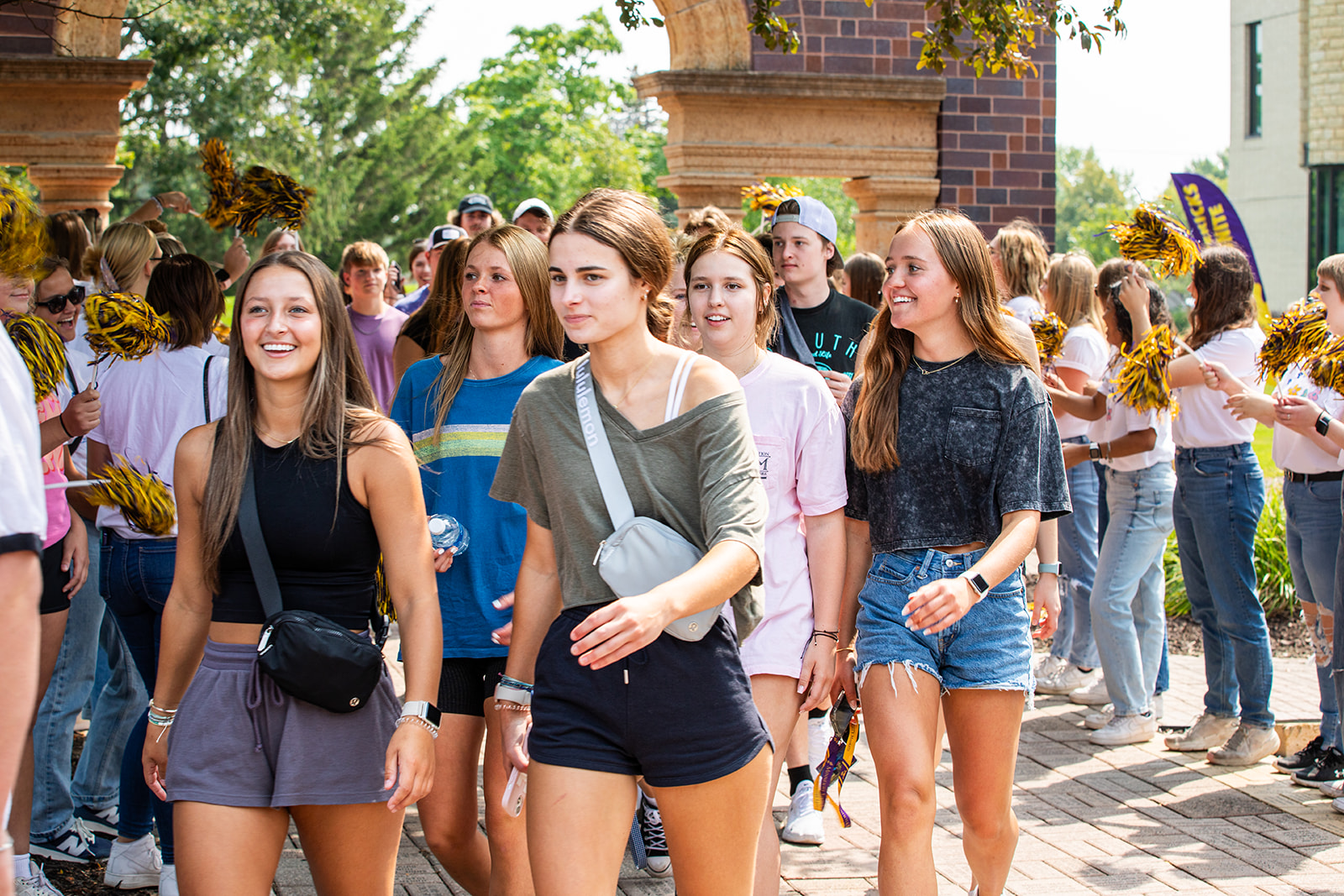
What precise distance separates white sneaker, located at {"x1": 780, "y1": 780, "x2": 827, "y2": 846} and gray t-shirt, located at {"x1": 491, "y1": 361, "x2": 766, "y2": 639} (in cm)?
243

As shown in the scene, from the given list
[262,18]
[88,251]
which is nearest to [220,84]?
[262,18]

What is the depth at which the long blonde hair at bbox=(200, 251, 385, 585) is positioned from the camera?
3023 millimetres

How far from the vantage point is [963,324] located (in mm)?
3871

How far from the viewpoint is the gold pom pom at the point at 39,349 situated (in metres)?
3.81

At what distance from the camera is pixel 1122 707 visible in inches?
257

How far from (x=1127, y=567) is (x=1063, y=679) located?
1.38 m

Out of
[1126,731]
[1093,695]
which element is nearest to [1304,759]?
[1126,731]

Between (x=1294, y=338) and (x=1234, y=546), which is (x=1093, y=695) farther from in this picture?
(x=1294, y=338)

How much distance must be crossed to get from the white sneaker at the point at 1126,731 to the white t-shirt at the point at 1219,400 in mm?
1374

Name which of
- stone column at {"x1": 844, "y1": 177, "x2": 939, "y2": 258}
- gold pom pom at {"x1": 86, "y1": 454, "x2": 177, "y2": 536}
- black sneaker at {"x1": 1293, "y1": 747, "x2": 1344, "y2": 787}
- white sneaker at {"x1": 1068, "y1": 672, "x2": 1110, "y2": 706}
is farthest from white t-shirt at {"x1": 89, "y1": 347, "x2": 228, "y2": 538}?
stone column at {"x1": 844, "y1": 177, "x2": 939, "y2": 258}

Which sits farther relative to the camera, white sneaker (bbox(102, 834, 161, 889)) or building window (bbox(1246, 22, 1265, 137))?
building window (bbox(1246, 22, 1265, 137))

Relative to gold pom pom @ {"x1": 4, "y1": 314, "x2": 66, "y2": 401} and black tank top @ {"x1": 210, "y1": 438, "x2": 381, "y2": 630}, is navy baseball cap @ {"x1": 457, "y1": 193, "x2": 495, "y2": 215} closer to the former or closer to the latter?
gold pom pom @ {"x1": 4, "y1": 314, "x2": 66, "y2": 401}

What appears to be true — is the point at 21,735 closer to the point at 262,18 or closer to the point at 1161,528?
the point at 1161,528

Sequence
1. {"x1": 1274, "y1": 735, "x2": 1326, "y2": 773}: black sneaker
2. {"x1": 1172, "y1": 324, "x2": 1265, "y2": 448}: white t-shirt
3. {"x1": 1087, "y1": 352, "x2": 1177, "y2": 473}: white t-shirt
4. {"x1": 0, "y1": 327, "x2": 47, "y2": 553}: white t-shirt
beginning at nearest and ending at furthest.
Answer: {"x1": 0, "y1": 327, "x2": 47, "y2": 553}: white t-shirt, {"x1": 1274, "y1": 735, "x2": 1326, "y2": 773}: black sneaker, {"x1": 1172, "y1": 324, "x2": 1265, "y2": 448}: white t-shirt, {"x1": 1087, "y1": 352, "x2": 1177, "y2": 473}: white t-shirt
